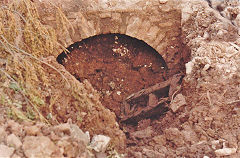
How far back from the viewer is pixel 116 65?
13.8 ft

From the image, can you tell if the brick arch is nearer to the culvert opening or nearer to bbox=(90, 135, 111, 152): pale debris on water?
the culvert opening

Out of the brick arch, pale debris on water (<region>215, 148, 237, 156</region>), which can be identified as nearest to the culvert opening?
the brick arch

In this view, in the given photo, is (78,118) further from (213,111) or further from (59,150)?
(213,111)

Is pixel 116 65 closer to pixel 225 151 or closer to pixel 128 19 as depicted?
pixel 128 19

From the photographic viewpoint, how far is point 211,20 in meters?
3.53

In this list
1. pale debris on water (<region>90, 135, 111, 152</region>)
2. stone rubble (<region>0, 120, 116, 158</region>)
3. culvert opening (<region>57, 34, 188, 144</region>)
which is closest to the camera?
stone rubble (<region>0, 120, 116, 158</region>)

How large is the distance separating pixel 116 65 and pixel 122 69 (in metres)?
0.12

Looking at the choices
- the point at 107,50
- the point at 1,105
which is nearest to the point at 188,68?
the point at 107,50

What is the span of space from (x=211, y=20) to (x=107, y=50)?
163cm

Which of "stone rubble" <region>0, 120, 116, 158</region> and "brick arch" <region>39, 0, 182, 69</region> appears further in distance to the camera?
"brick arch" <region>39, 0, 182, 69</region>

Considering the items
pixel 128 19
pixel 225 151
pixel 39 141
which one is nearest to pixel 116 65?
pixel 128 19

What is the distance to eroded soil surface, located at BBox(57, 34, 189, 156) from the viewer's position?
4066 millimetres

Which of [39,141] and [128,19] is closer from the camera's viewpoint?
[39,141]

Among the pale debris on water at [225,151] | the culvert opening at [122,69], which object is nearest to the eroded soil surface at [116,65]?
the culvert opening at [122,69]
